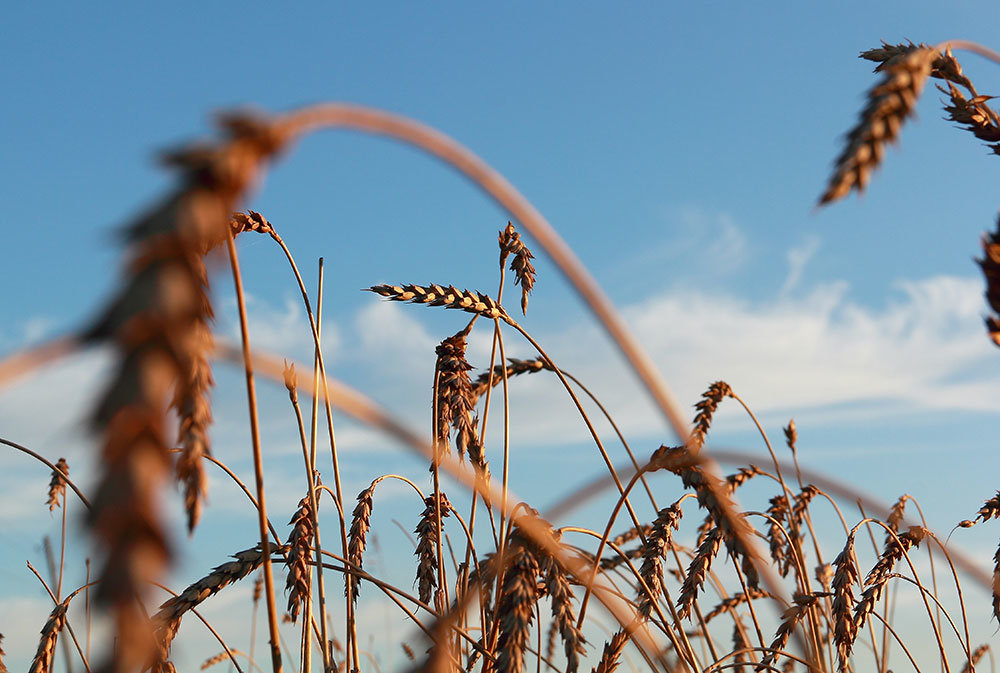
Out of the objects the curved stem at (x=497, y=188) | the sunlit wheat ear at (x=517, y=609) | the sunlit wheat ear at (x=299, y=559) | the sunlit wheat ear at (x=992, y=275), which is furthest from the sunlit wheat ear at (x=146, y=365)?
the sunlit wheat ear at (x=299, y=559)

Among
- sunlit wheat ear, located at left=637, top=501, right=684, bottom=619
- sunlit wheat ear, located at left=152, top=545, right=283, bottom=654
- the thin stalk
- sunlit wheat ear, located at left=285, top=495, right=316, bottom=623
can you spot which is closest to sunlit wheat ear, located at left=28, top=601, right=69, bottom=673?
sunlit wheat ear, located at left=152, top=545, right=283, bottom=654

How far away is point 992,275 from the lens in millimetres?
1866

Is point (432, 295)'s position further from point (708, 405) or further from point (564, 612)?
point (708, 405)

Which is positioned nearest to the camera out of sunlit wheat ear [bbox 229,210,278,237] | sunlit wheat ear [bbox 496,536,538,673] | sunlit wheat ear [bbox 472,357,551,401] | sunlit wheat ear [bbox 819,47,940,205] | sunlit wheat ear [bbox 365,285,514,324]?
sunlit wheat ear [bbox 819,47,940,205]

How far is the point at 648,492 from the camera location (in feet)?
11.3

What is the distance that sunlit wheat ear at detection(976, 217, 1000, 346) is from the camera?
1856 millimetres

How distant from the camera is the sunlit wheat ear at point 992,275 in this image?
186cm

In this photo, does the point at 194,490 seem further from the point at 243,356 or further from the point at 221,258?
the point at 243,356

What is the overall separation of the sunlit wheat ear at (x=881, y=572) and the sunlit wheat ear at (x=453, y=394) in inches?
72.1

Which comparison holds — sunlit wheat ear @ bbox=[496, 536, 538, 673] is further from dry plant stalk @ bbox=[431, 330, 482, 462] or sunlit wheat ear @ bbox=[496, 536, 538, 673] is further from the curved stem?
dry plant stalk @ bbox=[431, 330, 482, 462]

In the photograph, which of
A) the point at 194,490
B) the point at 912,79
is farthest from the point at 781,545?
the point at 194,490

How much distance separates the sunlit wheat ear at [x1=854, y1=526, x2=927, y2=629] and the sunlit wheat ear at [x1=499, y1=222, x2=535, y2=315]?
2057 millimetres

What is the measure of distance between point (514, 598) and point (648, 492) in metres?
1.63

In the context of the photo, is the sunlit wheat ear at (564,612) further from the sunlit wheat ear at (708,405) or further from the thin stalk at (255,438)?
the sunlit wheat ear at (708,405)
